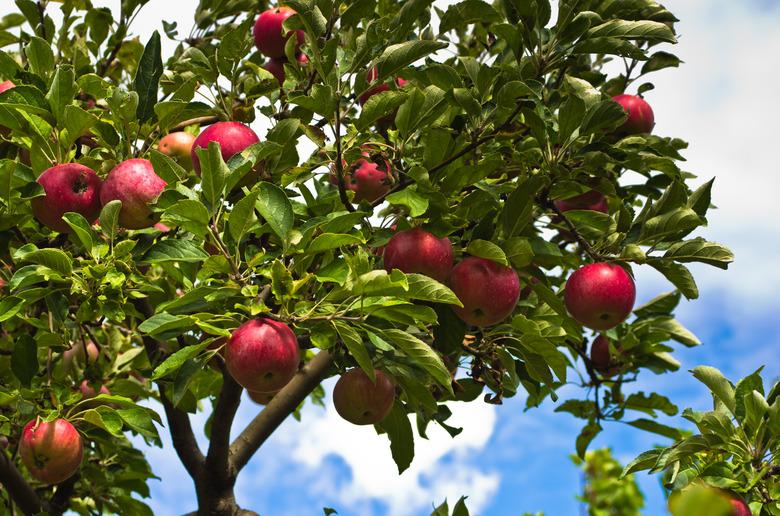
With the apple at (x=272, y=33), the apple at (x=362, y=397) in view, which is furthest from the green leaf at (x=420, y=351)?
the apple at (x=272, y=33)

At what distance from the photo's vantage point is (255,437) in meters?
4.06

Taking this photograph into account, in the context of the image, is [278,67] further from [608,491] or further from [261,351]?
[608,491]

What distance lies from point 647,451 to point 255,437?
1858 millimetres

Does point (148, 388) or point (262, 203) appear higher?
point (148, 388)

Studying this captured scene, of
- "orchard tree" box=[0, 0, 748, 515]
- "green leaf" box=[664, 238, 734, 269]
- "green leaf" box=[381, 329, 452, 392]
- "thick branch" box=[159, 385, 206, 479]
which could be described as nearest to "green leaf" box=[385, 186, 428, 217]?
"orchard tree" box=[0, 0, 748, 515]

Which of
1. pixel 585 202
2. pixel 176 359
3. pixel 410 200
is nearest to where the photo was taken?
pixel 176 359

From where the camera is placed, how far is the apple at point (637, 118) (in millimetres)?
3641

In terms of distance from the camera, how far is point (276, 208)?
2.61 m

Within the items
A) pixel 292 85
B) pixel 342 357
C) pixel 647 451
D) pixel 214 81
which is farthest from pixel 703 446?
pixel 214 81

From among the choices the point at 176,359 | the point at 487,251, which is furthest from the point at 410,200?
the point at 176,359

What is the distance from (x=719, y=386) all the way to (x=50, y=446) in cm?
249

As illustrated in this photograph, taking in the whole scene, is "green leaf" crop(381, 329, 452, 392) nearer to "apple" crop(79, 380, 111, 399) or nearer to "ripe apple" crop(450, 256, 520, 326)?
"ripe apple" crop(450, 256, 520, 326)

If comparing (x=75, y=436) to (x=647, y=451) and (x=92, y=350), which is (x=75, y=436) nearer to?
(x=92, y=350)

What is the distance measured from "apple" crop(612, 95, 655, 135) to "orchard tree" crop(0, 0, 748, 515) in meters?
0.01
